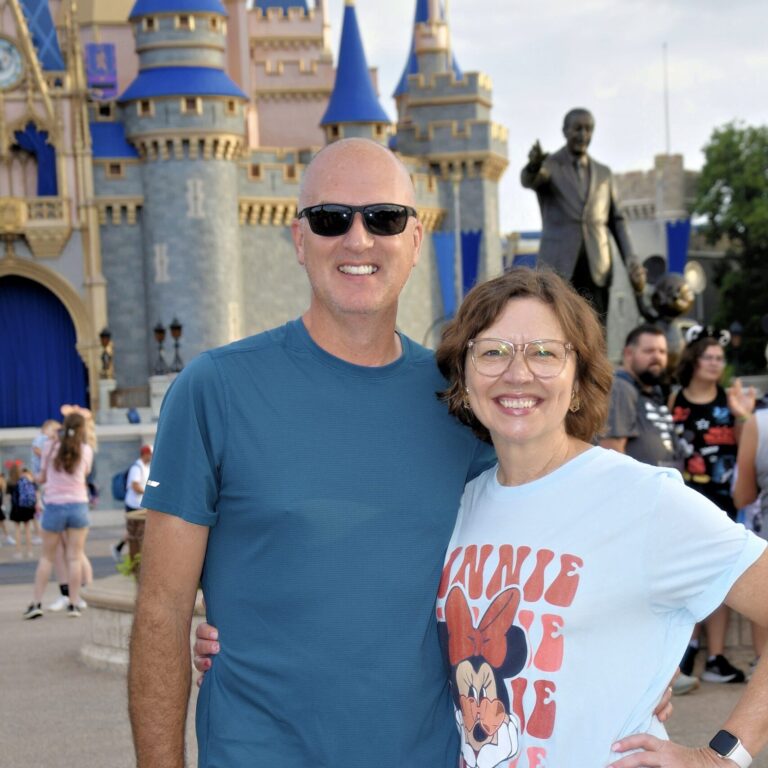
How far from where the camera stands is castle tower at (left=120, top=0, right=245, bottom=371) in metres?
30.3

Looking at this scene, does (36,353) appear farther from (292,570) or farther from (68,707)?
(292,570)

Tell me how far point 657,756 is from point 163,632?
80 cm

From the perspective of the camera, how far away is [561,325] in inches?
84.4

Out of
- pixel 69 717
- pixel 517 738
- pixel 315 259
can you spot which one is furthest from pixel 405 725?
pixel 69 717

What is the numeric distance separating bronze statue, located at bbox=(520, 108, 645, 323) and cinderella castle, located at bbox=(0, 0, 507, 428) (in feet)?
70.7

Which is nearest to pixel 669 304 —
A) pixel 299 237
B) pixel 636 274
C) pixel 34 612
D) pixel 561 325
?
pixel 636 274

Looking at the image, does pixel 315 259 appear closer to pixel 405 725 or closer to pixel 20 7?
pixel 405 725

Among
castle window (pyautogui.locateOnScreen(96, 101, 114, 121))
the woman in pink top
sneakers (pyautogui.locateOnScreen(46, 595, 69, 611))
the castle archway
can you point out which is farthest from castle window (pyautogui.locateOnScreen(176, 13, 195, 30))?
sneakers (pyautogui.locateOnScreen(46, 595, 69, 611))

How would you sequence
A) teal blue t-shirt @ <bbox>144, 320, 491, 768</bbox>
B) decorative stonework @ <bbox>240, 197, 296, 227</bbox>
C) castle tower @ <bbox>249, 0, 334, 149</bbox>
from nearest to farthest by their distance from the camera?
teal blue t-shirt @ <bbox>144, 320, 491, 768</bbox>
decorative stonework @ <bbox>240, 197, 296, 227</bbox>
castle tower @ <bbox>249, 0, 334, 149</bbox>

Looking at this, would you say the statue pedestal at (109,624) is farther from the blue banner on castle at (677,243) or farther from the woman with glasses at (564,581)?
the blue banner on castle at (677,243)

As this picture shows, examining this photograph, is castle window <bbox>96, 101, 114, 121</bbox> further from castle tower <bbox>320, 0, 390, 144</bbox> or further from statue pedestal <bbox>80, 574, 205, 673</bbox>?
statue pedestal <bbox>80, 574, 205, 673</bbox>

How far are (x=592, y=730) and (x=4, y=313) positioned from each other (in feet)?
101

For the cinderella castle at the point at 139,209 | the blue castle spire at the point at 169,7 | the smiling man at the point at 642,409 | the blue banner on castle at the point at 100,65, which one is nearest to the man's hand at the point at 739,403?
the smiling man at the point at 642,409

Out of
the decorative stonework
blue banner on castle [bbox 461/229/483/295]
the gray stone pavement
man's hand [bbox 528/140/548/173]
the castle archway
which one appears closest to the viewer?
the gray stone pavement
